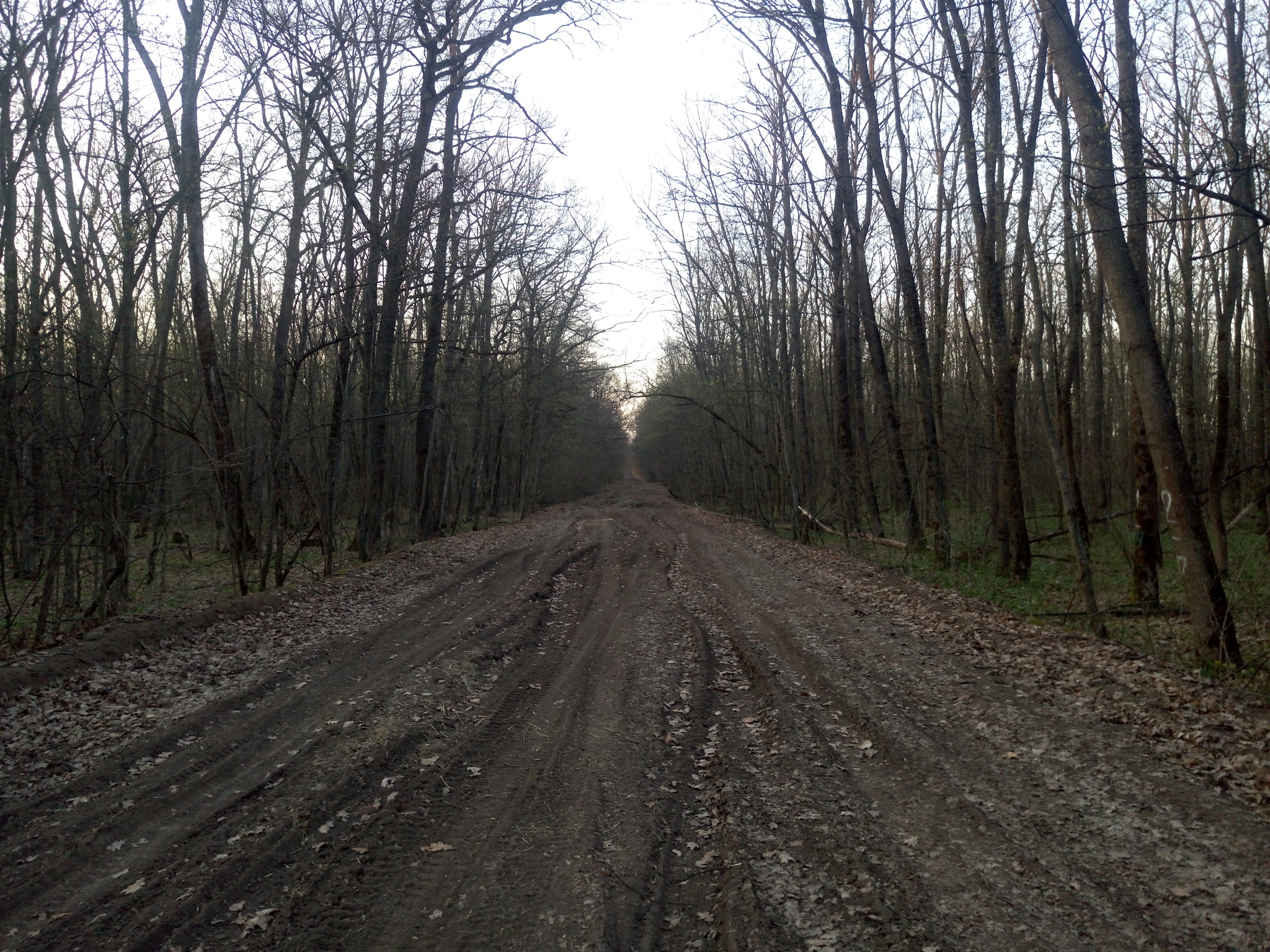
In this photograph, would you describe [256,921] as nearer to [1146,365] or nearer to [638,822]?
[638,822]

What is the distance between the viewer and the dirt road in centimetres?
317

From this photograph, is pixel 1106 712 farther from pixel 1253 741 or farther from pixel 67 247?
pixel 67 247

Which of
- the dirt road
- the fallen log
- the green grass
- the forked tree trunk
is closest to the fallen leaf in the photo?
the dirt road

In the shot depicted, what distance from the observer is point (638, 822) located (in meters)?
4.12

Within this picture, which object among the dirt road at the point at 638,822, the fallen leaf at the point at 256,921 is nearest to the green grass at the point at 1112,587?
the dirt road at the point at 638,822

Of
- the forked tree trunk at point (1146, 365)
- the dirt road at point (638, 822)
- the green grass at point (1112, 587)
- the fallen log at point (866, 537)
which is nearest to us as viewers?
the dirt road at point (638, 822)

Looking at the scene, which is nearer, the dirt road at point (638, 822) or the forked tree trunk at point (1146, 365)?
the dirt road at point (638, 822)

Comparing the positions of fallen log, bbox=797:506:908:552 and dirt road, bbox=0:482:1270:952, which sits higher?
fallen log, bbox=797:506:908:552

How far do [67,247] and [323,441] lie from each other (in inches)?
218

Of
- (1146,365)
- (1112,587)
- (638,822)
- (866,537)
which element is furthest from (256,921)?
(866,537)

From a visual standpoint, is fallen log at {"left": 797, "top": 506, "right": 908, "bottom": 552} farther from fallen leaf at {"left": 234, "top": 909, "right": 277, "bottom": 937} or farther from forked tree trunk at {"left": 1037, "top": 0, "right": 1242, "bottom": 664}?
fallen leaf at {"left": 234, "top": 909, "right": 277, "bottom": 937}

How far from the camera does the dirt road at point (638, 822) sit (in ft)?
10.4

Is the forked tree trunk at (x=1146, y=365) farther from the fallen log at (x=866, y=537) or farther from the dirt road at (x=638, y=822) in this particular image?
the fallen log at (x=866, y=537)

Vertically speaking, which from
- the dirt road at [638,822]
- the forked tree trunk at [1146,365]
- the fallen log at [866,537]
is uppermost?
the forked tree trunk at [1146,365]
